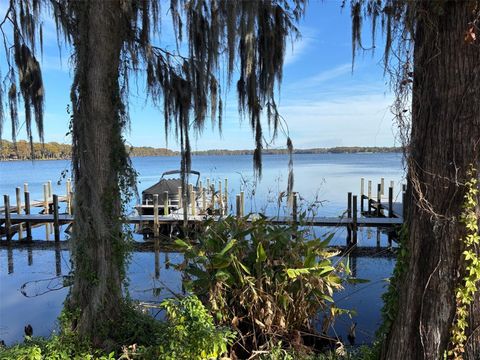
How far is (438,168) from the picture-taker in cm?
245

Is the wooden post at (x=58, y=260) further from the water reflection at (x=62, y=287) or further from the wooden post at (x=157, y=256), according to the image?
the wooden post at (x=157, y=256)

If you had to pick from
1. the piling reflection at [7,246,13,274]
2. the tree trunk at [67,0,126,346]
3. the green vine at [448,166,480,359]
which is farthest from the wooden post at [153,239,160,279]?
the green vine at [448,166,480,359]

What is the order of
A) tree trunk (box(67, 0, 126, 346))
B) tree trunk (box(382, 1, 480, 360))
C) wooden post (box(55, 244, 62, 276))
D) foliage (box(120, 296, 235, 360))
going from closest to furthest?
tree trunk (box(382, 1, 480, 360))
foliage (box(120, 296, 235, 360))
tree trunk (box(67, 0, 126, 346))
wooden post (box(55, 244, 62, 276))

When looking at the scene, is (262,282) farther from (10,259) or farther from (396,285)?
(10,259)

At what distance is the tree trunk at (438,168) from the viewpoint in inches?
91.7

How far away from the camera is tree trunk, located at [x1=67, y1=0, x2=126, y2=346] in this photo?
12.6 feet

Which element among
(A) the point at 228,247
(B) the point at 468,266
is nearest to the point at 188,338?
(A) the point at 228,247

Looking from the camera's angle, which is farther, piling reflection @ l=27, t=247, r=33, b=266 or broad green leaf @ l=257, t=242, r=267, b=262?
piling reflection @ l=27, t=247, r=33, b=266

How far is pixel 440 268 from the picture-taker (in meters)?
2.46

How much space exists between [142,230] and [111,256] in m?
12.9

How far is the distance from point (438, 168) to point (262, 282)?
2.26 meters

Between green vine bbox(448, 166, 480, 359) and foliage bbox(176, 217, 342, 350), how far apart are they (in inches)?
65.5

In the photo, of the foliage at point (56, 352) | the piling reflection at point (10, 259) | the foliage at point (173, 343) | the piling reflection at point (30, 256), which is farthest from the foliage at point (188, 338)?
the piling reflection at point (30, 256)

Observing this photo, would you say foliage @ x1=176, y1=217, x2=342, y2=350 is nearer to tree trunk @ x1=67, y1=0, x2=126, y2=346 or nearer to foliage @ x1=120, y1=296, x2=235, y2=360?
foliage @ x1=120, y1=296, x2=235, y2=360
